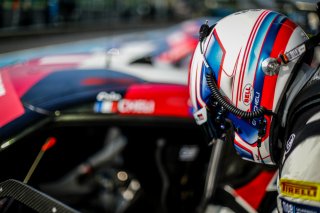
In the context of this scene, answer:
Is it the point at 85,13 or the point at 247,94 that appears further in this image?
the point at 85,13

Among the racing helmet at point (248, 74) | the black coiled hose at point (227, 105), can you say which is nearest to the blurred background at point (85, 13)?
the racing helmet at point (248, 74)

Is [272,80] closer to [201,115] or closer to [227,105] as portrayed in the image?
[227,105]

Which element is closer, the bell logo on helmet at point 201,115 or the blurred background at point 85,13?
the bell logo on helmet at point 201,115

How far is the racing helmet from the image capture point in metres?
1.30

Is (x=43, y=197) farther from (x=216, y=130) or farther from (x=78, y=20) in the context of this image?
(x=78, y=20)

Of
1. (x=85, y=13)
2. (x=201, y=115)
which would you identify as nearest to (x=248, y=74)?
(x=201, y=115)

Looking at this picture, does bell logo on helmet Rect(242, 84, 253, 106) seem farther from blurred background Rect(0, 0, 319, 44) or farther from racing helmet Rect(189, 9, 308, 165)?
blurred background Rect(0, 0, 319, 44)

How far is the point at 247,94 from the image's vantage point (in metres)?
1.33

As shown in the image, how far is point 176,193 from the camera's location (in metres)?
2.37

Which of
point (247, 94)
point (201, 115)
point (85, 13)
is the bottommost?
point (85, 13)

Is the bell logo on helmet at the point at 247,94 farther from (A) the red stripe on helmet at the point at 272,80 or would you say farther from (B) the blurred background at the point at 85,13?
(B) the blurred background at the point at 85,13

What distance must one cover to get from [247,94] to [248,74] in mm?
60

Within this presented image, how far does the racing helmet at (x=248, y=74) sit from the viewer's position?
1.30 meters

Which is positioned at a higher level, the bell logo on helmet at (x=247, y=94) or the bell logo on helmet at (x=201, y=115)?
the bell logo on helmet at (x=247, y=94)
